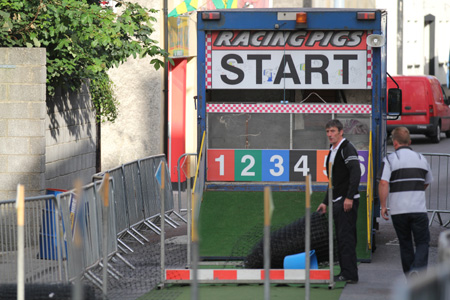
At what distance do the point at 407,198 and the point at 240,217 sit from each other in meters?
2.78

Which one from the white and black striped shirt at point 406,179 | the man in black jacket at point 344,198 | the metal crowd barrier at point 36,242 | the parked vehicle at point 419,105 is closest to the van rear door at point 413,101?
the parked vehicle at point 419,105

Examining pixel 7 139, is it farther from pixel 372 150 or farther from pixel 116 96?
pixel 116 96

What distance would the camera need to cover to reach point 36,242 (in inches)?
362

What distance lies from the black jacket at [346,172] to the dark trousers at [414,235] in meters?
0.70

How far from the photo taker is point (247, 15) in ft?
38.7

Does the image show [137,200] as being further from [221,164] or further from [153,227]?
[221,164]

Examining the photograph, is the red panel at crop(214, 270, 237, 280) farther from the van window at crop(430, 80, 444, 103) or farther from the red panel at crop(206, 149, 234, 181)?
the van window at crop(430, 80, 444, 103)

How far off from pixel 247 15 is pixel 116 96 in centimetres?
949

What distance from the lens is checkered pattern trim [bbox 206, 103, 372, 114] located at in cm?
1186

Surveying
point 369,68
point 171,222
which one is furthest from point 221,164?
point 171,222

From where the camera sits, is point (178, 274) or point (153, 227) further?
point (153, 227)

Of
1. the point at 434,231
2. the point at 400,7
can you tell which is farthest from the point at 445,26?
the point at 434,231

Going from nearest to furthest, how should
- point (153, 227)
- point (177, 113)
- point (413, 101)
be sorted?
point (153, 227) < point (177, 113) < point (413, 101)

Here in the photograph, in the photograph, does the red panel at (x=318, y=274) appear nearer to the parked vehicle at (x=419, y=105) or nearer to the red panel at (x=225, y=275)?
the red panel at (x=225, y=275)
